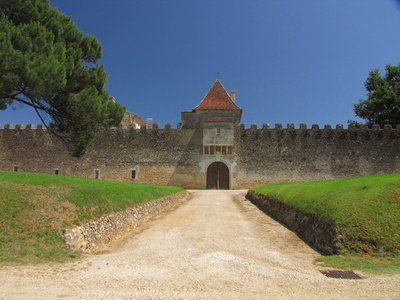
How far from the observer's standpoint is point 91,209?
8602 millimetres

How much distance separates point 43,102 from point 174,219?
8425 mm

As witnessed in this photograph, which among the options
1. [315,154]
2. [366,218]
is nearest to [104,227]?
[366,218]

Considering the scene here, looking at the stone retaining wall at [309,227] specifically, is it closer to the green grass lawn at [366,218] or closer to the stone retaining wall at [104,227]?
the green grass lawn at [366,218]

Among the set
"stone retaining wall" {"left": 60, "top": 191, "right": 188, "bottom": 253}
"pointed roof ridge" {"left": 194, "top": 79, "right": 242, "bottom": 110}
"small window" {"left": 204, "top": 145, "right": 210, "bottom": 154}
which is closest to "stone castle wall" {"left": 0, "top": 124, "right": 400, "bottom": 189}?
"small window" {"left": 204, "top": 145, "right": 210, "bottom": 154}

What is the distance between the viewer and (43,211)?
7469mm

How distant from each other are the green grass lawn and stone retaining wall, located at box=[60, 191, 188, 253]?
5.82 meters

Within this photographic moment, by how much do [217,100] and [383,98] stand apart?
18.3 m

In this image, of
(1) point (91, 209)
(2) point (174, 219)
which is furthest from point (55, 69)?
(2) point (174, 219)

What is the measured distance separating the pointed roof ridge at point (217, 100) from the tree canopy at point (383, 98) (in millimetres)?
16522

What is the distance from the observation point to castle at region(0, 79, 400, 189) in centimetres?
2588

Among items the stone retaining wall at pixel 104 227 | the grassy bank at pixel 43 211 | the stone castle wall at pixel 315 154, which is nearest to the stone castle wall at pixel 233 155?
the stone castle wall at pixel 315 154

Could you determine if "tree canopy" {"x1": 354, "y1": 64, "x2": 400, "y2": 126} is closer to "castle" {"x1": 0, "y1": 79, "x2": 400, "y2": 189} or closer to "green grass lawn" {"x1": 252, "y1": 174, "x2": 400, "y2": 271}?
"castle" {"x1": 0, "y1": 79, "x2": 400, "y2": 189}

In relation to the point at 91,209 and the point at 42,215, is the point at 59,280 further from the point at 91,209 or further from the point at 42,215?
the point at 91,209

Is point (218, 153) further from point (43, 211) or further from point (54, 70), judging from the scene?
point (43, 211)
